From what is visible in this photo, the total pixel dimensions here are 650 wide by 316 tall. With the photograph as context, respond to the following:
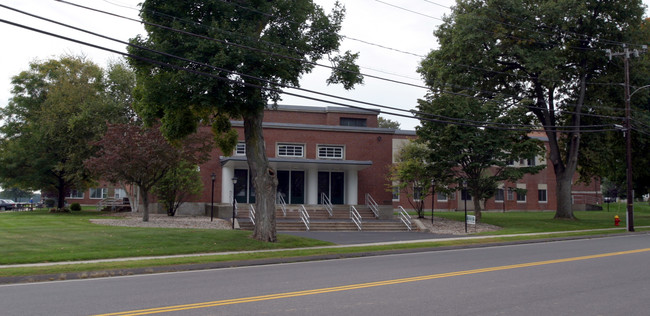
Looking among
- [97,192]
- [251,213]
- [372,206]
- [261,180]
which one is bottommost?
[251,213]

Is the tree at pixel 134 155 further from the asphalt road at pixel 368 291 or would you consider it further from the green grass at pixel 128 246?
the asphalt road at pixel 368 291

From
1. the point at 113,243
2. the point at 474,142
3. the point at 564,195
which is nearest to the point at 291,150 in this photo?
the point at 474,142

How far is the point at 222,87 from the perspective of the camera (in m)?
16.4

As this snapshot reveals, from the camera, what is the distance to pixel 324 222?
2722 centimetres

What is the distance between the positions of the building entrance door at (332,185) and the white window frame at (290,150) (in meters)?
2.21

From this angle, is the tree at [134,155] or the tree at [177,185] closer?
the tree at [134,155]

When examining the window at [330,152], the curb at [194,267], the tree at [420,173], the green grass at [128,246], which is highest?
the window at [330,152]

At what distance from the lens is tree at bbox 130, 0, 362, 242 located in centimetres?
1606

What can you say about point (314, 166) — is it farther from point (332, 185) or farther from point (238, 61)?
point (238, 61)

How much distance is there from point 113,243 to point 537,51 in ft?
83.1

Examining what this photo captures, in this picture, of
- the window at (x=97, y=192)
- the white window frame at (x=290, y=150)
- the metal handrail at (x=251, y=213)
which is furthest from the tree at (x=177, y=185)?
the window at (x=97, y=192)

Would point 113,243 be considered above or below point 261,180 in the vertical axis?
below

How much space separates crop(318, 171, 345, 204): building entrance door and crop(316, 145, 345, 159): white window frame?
1529 millimetres

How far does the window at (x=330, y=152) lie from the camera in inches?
1454
